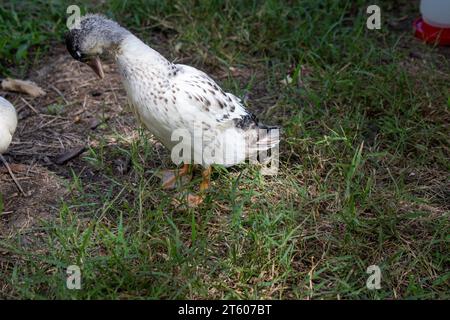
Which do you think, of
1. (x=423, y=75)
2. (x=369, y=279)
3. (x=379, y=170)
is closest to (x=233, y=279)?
(x=369, y=279)

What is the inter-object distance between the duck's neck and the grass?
0.72 meters

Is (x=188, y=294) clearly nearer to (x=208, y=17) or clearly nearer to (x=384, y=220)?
(x=384, y=220)

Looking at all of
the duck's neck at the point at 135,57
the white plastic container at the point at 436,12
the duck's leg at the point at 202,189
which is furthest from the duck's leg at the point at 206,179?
the white plastic container at the point at 436,12

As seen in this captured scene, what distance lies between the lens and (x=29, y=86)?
5109 millimetres

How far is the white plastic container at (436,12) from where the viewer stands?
5.39m

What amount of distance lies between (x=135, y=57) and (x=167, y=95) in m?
0.29

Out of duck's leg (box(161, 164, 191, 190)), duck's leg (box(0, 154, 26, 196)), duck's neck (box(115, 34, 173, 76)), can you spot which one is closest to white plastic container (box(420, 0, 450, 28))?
duck's leg (box(161, 164, 191, 190))

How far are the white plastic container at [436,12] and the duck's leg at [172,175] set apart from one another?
8.42 ft

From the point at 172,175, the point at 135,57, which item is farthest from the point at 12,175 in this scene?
the point at 135,57

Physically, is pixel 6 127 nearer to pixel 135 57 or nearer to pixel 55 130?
pixel 55 130

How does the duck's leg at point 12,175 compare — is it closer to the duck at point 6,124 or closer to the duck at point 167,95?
the duck at point 6,124

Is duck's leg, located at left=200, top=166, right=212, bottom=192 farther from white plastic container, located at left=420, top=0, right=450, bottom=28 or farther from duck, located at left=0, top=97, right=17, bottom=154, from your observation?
white plastic container, located at left=420, top=0, right=450, bottom=28

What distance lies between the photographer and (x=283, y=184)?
163 inches
